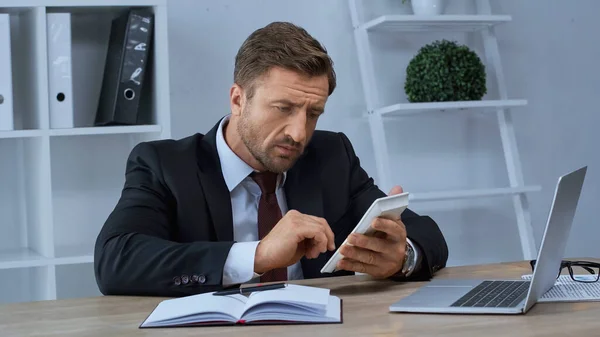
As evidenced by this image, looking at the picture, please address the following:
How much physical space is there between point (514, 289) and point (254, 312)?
50cm

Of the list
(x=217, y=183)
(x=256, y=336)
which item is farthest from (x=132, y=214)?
(x=256, y=336)

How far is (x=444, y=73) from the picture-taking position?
2.98 m

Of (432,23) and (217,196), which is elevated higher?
(432,23)

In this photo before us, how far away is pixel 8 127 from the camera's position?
2459 mm

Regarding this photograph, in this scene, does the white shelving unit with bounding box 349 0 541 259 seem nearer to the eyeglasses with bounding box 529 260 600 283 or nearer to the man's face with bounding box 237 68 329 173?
the man's face with bounding box 237 68 329 173

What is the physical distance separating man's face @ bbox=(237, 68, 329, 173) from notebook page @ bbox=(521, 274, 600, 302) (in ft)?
2.07

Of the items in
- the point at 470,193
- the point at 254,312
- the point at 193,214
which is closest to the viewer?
the point at 254,312

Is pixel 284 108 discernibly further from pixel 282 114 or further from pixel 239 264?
pixel 239 264

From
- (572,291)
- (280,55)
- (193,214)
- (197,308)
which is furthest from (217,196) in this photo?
(572,291)

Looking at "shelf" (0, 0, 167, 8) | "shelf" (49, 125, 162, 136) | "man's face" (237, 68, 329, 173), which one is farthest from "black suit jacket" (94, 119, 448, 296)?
"shelf" (0, 0, 167, 8)

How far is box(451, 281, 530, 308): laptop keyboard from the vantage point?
1352mm

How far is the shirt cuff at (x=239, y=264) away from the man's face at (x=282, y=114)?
1.16ft

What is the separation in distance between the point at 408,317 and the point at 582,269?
0.69m

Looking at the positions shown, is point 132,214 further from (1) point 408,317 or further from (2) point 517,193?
(2) point 517,193
